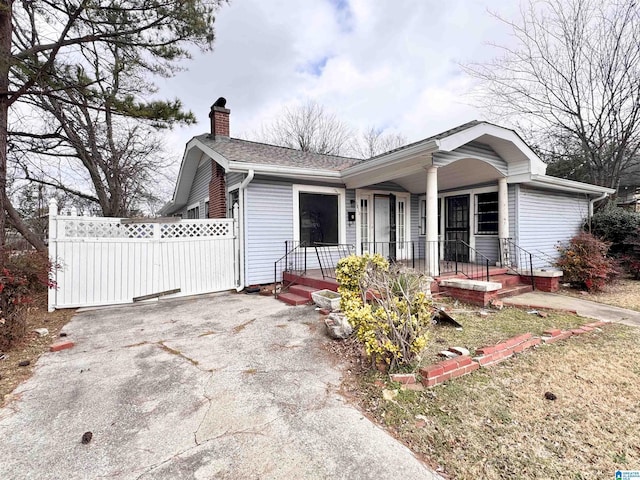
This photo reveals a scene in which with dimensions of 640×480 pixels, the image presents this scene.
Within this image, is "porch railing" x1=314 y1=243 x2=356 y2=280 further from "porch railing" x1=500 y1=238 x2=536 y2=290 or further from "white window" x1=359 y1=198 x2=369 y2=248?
"porch railing" x1=500 y1=238 x2=536 y2=290

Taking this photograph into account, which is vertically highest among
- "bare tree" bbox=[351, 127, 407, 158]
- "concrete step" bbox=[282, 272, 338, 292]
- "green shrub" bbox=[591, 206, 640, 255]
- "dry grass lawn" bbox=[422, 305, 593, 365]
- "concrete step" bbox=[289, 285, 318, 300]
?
"bare tree" bbox=[351, 127, 407, 158]

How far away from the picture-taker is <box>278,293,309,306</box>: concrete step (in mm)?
5688

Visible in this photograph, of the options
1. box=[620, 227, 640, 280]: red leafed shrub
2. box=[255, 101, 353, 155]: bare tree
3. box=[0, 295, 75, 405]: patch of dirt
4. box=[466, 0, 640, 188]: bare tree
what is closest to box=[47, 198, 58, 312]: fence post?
box=[0, 295, 75, 405]: patch of dirt

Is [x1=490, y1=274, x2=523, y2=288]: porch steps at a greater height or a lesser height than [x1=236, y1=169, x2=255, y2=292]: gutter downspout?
lesser

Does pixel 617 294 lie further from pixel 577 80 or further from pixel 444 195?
pixel 577 80

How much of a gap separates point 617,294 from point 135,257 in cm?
1013

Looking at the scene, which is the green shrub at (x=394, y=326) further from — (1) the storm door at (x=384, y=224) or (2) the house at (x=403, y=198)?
(1) the storm door at (x=384, y=224)

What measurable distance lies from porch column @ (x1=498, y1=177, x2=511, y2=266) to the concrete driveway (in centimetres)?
598

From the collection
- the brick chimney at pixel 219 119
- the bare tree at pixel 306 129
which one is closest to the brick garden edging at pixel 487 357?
the brick chimney at pixel 219 119

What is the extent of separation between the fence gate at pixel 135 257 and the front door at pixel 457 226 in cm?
629

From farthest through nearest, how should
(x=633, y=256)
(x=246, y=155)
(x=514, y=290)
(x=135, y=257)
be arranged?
(x=633, y=256)
(x=246, y=155)
(x=514, y=290)
(x=135, y=257)

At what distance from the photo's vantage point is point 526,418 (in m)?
2.19

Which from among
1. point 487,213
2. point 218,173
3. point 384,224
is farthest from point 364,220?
point 218,173

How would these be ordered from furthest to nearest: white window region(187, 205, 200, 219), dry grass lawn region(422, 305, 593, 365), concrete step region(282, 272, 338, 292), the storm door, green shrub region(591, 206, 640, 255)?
white window region(187, 205, 200, 219)
green shrub region(591, 206, 640, 255)
the storm door
concrete step region(282, 272, 338, 292)
dry grass lawn region(422, 305, 593, 365)
